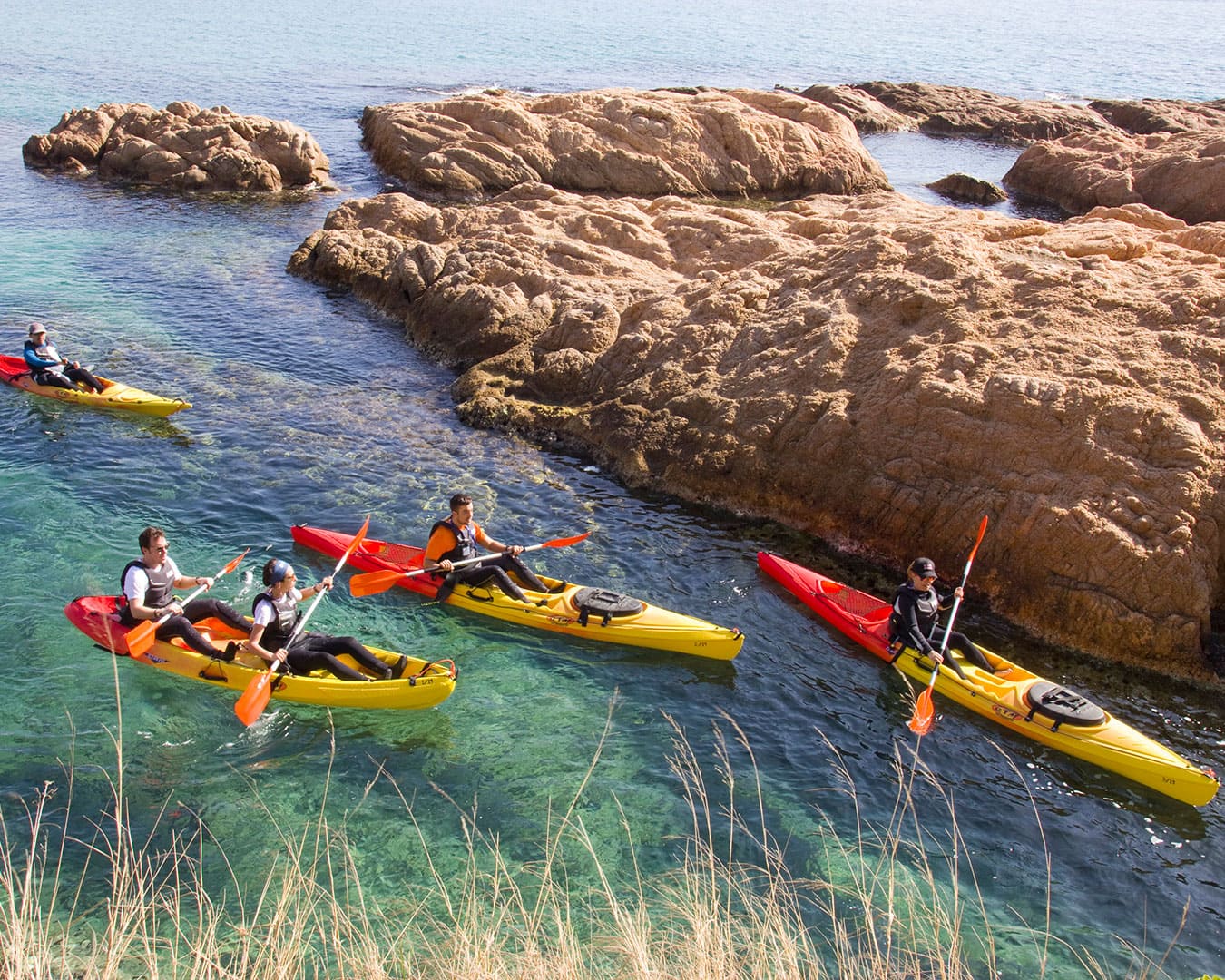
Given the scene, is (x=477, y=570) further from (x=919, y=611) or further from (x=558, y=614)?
(x=919, y=611)

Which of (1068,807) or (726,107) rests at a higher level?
(726,107)

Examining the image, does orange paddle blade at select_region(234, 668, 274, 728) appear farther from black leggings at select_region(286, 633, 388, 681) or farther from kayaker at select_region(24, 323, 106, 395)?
kayaker at select_region(24, 323, 106, 395)

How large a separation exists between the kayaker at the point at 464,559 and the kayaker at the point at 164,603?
90.7 inches

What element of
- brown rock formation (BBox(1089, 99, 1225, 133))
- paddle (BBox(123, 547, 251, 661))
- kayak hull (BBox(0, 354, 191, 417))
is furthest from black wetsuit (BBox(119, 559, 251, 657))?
brown rock formation (BBox(1089, 99, 1225, 133))

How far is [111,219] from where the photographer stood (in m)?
26.3

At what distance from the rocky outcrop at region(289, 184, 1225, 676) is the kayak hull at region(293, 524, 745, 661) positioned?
299cm

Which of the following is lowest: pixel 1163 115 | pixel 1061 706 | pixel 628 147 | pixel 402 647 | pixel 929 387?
pixel 402 647

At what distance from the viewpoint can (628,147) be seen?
28750mm

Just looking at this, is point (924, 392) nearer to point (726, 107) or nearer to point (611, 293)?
point (611, 293)

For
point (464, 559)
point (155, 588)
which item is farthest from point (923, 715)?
point (155, 588)

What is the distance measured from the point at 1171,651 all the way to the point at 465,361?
38.9 ft

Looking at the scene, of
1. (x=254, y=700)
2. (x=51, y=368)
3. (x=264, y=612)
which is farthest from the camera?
(x=51, y=368)

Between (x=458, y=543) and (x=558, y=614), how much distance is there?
148 centimetres

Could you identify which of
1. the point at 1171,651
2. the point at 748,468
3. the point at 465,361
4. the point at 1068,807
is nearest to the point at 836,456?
the point at 748,468
